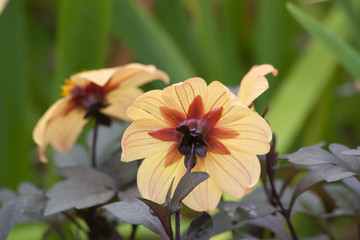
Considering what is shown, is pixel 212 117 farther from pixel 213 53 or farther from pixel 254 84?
pixel 213 53

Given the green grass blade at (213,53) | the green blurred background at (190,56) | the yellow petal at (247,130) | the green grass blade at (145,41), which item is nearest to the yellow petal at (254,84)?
the yellow petal at (247,130)

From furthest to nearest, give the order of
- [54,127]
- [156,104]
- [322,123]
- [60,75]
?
[322,123], [60,75], [54,127], [156,104]

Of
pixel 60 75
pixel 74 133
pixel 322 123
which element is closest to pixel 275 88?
pixel 322 123

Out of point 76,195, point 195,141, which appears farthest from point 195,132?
point 76,195

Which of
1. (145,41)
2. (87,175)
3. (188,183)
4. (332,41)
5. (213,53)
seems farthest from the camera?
(213,53)

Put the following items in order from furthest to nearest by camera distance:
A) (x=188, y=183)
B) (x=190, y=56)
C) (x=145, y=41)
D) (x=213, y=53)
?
(x=190, y=56), (x=213, y=53), (x=145, y=41), (x=188, y=183)

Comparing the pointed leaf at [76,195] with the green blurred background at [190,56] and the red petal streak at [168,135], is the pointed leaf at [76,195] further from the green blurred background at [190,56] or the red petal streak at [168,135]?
the green blurred background at [190,56]

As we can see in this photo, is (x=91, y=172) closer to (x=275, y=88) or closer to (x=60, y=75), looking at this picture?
(x=60, y=75)
